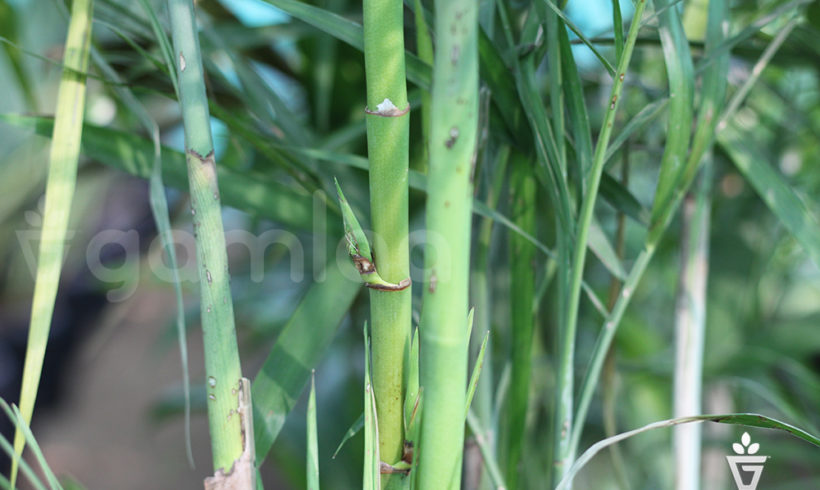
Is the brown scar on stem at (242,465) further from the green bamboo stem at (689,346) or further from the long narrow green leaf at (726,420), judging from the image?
the green bamboo stem at (689,346)

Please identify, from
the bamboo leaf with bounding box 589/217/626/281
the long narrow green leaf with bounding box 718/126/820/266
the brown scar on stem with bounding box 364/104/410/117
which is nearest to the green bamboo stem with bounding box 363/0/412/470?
the brown scar on stem with bounding box 364/104/410/117

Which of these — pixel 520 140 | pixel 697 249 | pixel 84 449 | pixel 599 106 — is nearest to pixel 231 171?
pixel 520 140

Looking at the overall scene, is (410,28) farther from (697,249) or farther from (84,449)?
(84,449)

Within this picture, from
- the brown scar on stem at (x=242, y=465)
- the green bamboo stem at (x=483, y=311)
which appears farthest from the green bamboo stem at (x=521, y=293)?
the brown scar on stem at (x=242, y=465)

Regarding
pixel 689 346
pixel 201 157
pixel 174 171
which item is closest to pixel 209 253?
pixel 201 157

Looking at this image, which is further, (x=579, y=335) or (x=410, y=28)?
(x=579, y=335)
